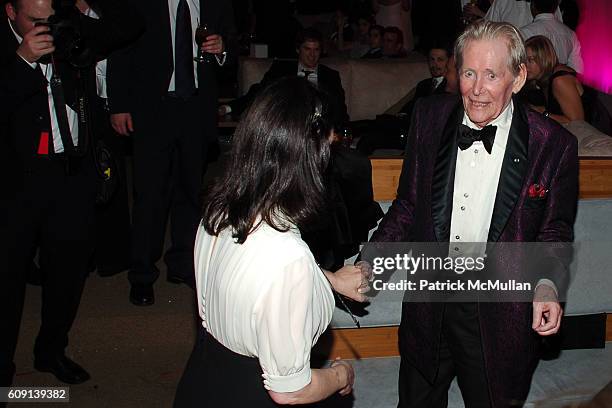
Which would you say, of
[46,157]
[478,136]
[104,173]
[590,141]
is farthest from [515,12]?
[46,157]

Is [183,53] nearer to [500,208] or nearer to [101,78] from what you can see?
[101,78]

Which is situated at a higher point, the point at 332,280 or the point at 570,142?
the point at 570,142

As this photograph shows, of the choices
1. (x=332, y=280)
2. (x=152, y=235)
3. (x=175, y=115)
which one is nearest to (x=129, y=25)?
(x=175, y=115)

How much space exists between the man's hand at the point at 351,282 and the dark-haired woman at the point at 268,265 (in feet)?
1.34

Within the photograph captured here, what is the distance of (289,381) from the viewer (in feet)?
6.65

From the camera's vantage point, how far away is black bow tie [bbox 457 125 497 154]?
2719 millimetres

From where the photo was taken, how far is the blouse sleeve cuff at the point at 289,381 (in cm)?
203

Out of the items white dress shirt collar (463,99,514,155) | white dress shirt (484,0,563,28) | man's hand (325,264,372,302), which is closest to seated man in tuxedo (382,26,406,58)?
white dress shirt (484,0,563,28)

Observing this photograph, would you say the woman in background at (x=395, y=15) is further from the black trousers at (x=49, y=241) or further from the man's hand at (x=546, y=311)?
the man's hand at (x=546, y=311)

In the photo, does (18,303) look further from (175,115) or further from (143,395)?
(175,115)

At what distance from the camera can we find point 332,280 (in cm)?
260

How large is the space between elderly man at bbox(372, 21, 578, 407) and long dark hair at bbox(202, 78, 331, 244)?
2.55ft

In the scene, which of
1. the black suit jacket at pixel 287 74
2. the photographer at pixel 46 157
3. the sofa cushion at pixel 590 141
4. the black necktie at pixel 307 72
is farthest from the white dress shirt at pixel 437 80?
the photographer at pixel 46 157

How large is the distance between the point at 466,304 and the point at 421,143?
0.58 meters
